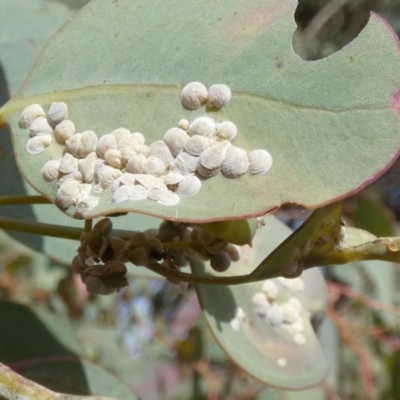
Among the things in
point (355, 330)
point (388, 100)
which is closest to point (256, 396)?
point (355, 330)

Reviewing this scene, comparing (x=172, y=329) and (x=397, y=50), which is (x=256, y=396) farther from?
(x=397, y=50)

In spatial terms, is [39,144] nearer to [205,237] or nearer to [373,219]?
[205,237]

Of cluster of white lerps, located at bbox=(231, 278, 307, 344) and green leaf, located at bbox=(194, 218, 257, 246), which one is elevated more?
green leaf, located at bbox=(194, 218, 257, 246)

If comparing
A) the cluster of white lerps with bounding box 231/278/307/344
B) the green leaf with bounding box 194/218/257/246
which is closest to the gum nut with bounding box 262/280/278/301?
the cluster of white lerps with bounding box 231/278/307/344

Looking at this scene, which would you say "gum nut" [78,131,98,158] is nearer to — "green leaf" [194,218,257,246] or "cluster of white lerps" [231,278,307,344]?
"green leaf" [194,218,257,246]

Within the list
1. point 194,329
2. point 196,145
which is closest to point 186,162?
point 196,145

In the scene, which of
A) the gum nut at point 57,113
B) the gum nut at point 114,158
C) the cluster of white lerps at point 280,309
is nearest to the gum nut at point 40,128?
the gum nut at point 57,113

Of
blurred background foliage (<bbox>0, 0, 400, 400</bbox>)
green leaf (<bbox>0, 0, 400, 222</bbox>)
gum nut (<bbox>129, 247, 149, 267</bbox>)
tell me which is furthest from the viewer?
blurred background foliage (<bbox>0, 0, 400, 400</bbox>)

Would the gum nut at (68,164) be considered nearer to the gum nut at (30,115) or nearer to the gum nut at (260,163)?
the gum nut at (30,115)
